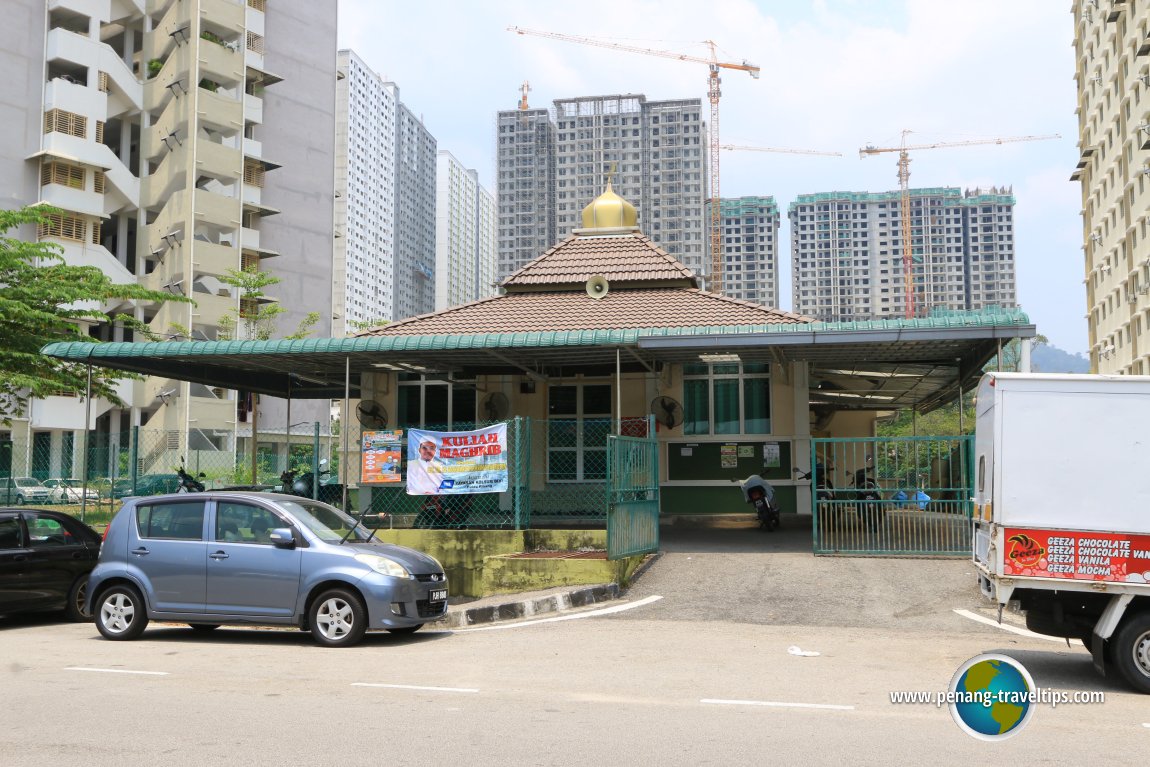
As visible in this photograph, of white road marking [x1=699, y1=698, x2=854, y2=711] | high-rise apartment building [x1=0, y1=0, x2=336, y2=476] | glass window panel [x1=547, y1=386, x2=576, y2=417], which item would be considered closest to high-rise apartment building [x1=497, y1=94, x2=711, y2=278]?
high-rise apartment building [x1=0, y1=0, x2=336, y2=476]

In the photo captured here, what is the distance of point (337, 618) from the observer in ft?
33.5

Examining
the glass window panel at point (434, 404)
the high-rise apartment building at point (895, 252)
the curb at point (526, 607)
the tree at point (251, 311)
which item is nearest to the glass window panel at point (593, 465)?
the glass window panel at point (434, 404)

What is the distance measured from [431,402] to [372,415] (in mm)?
1266

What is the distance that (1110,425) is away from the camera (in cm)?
838

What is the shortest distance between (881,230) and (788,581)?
11276 cm

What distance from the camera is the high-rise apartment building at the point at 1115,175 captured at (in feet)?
168

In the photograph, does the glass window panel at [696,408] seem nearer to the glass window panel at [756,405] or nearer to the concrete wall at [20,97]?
the glass window panel at [756,405]

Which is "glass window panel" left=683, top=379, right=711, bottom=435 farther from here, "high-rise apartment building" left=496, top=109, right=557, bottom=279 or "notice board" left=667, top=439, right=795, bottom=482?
"high-rise apartment building" left=496, top=109, right=557, bottom=279

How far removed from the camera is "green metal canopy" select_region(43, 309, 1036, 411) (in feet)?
49.9

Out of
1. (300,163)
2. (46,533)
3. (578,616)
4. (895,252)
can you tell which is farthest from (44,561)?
(895,252)

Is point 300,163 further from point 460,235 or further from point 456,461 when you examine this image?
point 460,235

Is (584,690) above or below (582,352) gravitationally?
below

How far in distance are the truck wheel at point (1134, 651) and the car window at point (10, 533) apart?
11.8 m

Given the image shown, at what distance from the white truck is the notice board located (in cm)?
1111
